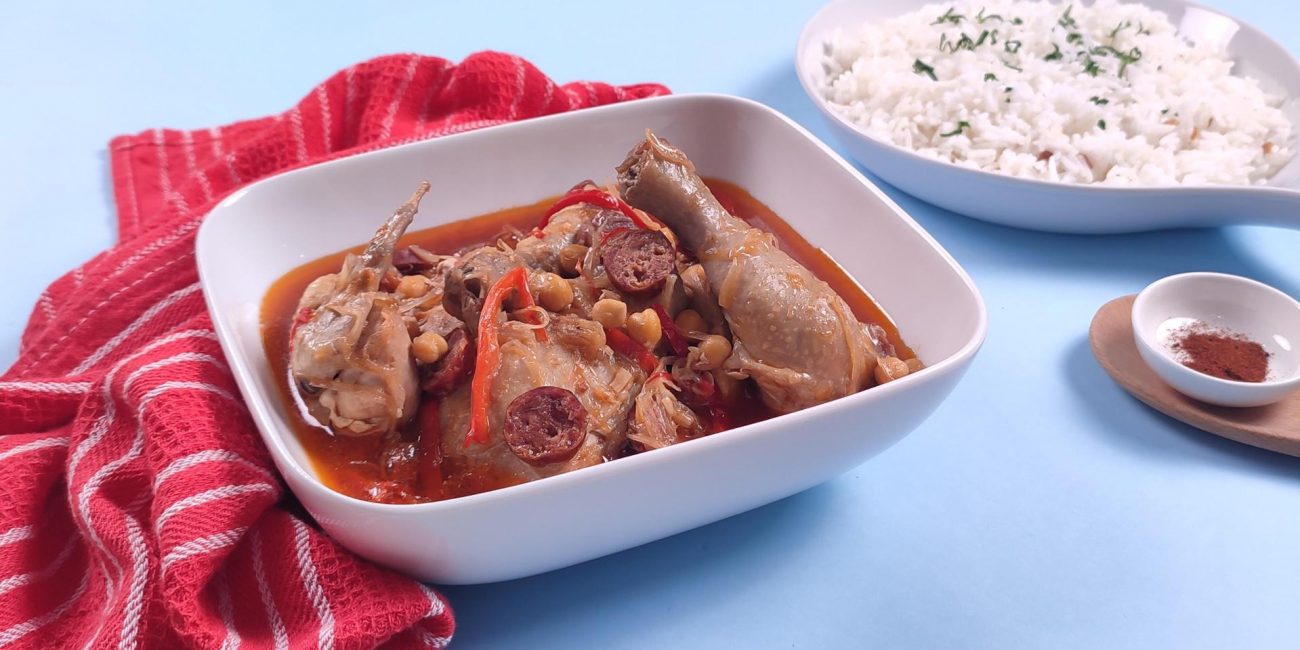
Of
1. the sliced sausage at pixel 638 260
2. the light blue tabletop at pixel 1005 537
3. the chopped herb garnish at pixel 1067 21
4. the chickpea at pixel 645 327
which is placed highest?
the sliced sausage at pixel 638 260

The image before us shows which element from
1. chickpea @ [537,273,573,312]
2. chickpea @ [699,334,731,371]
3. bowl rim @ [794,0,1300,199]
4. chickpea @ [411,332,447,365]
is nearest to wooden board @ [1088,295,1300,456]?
bowl rim @ [794,0,1300,199]

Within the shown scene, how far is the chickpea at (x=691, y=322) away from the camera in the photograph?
7.72 feet

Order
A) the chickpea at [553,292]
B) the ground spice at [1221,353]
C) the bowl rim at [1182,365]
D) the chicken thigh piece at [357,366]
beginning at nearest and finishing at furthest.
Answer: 1. the chicken thigh piece at [357,366]
2. the chickpea at [553,292]
3. the bowl rim at [1182,365]
4. the ground spice at [1221,353]

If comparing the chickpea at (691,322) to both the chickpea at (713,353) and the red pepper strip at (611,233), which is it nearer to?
the chickpea at (713,353)

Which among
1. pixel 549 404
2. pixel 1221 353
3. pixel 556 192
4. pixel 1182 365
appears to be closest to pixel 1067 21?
pixel 1221 353

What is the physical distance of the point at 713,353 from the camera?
88.4 inches

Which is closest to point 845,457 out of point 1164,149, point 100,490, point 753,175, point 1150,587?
point 1150,587

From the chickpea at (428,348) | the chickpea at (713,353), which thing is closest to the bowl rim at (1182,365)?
the chickpea at (713,353)

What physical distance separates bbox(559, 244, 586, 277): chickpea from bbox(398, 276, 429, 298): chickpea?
1.21ft

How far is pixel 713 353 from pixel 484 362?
1.79ft

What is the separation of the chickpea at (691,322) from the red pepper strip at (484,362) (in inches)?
17.9

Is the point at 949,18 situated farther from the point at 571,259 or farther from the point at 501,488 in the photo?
the point at 501,488

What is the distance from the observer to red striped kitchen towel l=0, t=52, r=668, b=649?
1.88 meters

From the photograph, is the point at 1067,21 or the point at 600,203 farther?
the point at 1067,21
